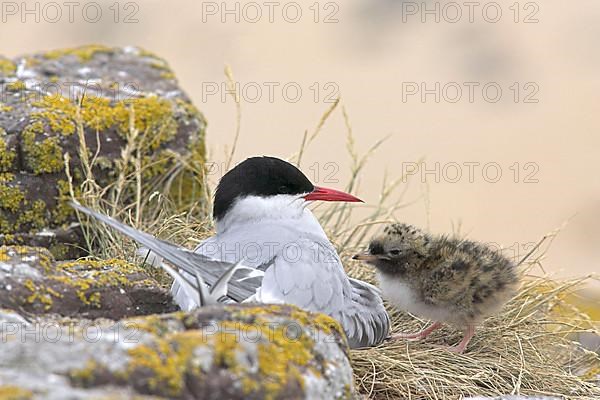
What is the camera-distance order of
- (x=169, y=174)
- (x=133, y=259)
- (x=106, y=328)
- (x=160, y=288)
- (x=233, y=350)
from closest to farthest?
(x=233, y=350) → (x=106, y=328) → (x=160, y=288) → (x=133, y=259) → (x=169, y=174)

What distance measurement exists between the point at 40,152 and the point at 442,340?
204 centimetres

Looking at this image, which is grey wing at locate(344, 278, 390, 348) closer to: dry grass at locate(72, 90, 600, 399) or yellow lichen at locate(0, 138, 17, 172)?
dry grass at locate(72, 90, 600, 399)

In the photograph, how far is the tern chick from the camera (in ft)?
11.6

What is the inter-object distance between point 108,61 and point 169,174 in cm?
104

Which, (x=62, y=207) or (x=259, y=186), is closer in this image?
(x=259, y=186)

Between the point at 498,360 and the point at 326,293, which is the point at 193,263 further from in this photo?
the point at 498,360

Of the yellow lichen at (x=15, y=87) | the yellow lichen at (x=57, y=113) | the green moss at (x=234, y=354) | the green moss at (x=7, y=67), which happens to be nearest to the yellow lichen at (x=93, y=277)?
the green moss at (x=234, y=354)

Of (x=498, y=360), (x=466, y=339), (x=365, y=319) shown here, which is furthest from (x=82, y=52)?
(x=498, y=360)

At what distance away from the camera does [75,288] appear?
9.00 ft

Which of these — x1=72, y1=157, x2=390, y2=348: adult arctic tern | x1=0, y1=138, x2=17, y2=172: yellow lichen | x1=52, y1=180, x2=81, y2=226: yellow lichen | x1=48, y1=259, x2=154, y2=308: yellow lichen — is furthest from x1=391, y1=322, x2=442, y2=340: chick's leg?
x1=0, y1=138, x2=17, y2=172: yellow lichen

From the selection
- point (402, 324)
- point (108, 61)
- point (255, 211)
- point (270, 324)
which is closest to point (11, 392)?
point (270, 324)

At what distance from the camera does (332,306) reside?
317 centimetres

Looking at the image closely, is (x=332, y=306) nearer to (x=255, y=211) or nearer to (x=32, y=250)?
(x=255, y=211)

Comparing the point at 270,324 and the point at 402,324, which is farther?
the point at 402,324
